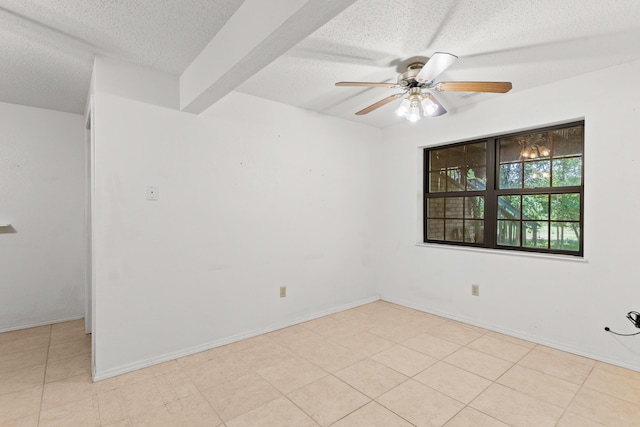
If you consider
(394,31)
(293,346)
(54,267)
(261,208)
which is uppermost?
(394,31)

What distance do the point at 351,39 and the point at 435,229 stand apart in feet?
8.51

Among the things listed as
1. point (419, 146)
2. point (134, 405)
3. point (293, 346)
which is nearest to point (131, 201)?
point (134, 405)

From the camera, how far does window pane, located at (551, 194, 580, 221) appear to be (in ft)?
9.39

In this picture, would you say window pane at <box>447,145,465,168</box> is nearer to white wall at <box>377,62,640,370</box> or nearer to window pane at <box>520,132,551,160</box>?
white wall at <box>377,62,640,370</box>

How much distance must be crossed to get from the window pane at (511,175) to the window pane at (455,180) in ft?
1.47

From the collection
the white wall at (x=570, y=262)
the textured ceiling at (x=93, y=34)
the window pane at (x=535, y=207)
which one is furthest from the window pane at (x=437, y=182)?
the textured ceiling at (x=93, y=34)

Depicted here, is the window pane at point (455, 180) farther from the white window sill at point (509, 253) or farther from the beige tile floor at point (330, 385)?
the beige tile floor at point (330, 385)

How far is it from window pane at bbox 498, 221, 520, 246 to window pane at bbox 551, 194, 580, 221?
333 millimetres

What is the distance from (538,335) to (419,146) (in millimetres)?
2290

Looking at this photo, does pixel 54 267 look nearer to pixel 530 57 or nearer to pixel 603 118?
pixel 530 57

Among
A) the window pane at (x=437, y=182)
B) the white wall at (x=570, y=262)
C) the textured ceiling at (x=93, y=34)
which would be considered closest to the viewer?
the textured ceiling at (x=93, y=34)

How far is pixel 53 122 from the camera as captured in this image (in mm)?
3428

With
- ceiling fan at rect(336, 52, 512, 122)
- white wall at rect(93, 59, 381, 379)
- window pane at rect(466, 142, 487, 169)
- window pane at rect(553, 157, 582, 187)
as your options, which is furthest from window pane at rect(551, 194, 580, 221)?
white wall at rect(93, 59, 381, 379)

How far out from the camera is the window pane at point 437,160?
153 inches
